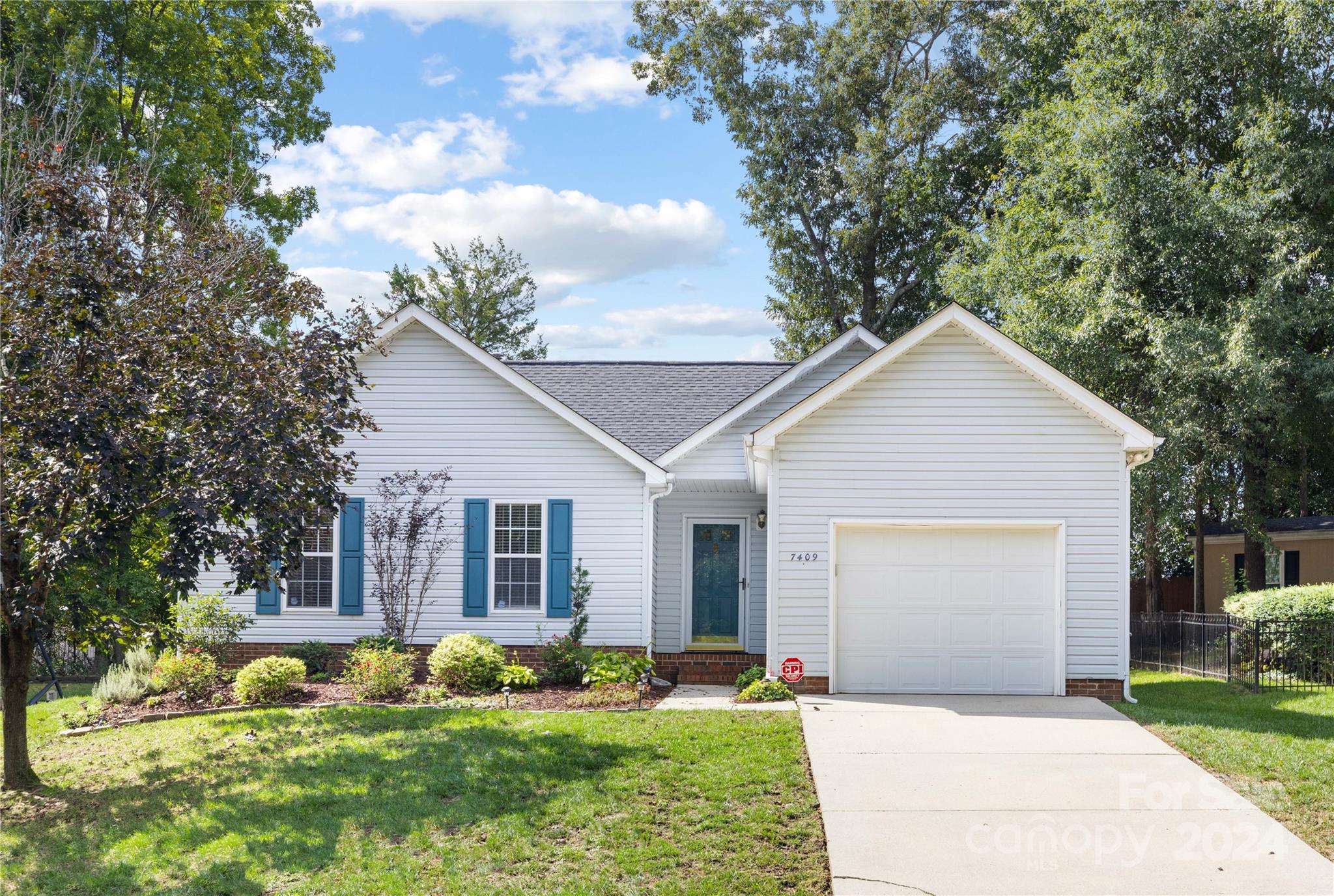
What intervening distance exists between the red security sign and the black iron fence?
655cm

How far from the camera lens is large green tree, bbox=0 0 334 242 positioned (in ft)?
70.5

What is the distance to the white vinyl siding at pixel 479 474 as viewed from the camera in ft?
49.6

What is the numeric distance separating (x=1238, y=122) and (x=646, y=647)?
1560 cm

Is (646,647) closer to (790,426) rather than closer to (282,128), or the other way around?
(790,426)

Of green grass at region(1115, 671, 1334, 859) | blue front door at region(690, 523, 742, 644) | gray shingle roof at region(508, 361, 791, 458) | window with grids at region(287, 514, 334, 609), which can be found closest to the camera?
green grass at region(1115, 671, 1334, 859)

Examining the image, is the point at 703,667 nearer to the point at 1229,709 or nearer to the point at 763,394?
→ the point at 763,394

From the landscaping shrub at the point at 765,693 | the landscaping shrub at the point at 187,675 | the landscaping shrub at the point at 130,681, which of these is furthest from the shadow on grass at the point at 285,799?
the landscaping shrub at the point at 765,693

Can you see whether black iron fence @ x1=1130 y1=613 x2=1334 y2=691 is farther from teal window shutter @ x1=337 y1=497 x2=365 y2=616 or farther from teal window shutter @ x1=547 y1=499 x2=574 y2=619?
teal window shutter @ x1=337 y1=497 x2=365 y2=616

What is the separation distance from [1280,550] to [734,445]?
15.6 meters

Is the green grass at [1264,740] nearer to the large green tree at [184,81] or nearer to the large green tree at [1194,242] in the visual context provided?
the large green tree at [1194,242]

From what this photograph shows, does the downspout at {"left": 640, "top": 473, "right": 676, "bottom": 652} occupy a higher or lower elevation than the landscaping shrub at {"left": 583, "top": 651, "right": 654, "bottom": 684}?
higher

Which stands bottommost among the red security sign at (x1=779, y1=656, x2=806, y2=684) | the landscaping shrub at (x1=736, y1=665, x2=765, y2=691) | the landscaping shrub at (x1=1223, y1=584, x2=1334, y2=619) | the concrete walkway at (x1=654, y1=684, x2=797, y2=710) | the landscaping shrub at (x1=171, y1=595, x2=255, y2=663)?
the concrete walkway at (x1=654, y1=684, x2=797, y2=710)

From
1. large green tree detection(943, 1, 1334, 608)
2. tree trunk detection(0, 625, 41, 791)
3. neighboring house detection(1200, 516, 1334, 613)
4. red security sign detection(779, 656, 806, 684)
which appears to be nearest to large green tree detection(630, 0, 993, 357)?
large green tree detection(943, 1, 1334, 608)

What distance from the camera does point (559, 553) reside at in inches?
594
